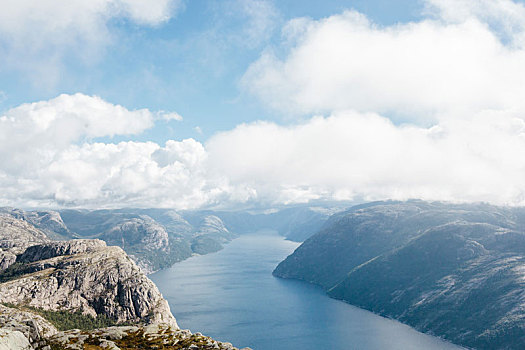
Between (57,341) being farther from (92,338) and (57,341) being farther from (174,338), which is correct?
(174,338)

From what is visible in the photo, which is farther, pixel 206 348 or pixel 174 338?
pixel 174 338

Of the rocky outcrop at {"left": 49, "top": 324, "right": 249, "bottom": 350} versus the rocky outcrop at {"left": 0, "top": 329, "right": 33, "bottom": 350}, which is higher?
the rocky outcrop at {"left": 0, "top": 329, "right": 33, "bottom": 350}

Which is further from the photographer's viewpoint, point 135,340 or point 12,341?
point 135,340

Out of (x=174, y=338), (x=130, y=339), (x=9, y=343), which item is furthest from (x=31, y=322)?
(x=174, y=338)

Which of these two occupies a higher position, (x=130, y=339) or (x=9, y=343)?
(x=9, y=343)

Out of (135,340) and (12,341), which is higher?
(12,341)

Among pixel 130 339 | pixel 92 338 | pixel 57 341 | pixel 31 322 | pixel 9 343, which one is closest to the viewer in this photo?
pixel 9 343

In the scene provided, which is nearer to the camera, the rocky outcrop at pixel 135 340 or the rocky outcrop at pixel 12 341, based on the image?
the rocky outcrop at pixel 12 341

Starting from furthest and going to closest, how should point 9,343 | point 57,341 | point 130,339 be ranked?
point 130,339 < point 57,341 < point 9,343

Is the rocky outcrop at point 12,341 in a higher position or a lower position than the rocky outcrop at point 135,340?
higher

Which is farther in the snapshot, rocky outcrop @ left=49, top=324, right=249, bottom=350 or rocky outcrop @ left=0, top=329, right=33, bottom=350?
rocky outcrop @ left=49, top=324, right=249, bottom=350
